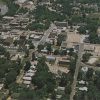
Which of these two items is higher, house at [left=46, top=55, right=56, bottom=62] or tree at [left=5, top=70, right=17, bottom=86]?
house at [left=46, top=55, right=56, bottom=62]

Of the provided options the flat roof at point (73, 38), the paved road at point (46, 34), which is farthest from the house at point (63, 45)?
the paved road at point (46, 34)

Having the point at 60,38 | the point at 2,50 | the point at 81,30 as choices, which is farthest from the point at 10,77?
the point at 81,30

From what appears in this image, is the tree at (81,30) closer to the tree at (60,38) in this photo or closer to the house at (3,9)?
the tree at (60,38)

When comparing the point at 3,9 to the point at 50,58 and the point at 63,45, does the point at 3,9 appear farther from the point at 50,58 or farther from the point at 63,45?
the point at 50,58

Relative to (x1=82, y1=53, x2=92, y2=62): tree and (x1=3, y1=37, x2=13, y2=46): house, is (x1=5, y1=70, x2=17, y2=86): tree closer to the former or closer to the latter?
(x1=82, y1=53, x2=92, y2=62): tree

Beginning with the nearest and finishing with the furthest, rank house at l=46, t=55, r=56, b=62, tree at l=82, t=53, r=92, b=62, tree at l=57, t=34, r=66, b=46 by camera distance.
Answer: house at l=46, t=55, r=56, b=62, tree at l=82, t=53, r=92, b=62, tree at l=57, t=34, r=66, b=46

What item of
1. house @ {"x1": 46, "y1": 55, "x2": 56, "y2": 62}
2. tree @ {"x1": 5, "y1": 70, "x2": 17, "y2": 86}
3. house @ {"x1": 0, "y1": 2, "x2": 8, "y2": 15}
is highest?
house @ {"x1": 0, "y1": 2, "x2": 8, "y2": 15}

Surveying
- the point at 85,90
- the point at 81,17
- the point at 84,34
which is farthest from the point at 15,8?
the point at 85,90

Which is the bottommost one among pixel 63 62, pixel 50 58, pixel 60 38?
pixel 63 62

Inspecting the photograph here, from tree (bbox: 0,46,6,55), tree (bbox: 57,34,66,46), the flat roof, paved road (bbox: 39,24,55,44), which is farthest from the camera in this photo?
the flat roof

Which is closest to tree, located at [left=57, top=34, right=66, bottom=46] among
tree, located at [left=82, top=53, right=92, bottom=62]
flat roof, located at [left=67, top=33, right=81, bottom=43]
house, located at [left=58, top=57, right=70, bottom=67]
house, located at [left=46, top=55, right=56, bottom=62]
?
flat roof, located at [left=67, top=33, right=81, bottom=43]

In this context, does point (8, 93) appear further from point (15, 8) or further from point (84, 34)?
point (15, 8)

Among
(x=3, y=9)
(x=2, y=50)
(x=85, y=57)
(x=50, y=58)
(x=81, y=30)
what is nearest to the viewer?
(x=50, y=58)
